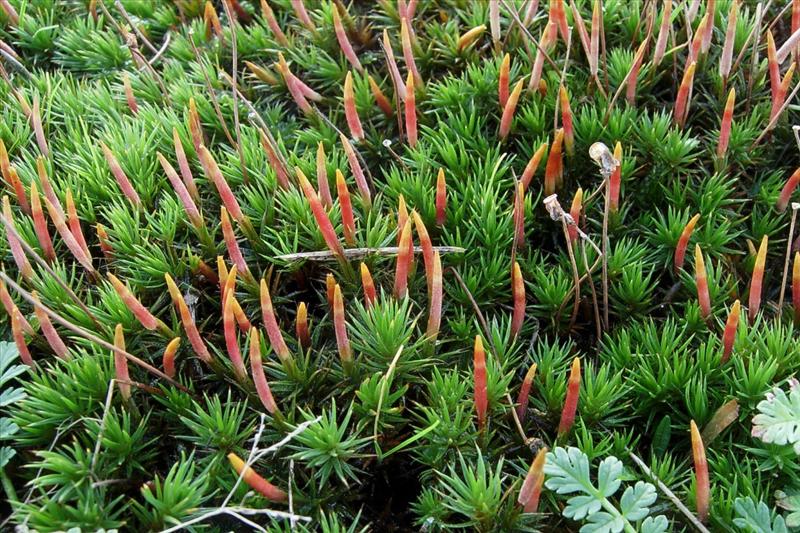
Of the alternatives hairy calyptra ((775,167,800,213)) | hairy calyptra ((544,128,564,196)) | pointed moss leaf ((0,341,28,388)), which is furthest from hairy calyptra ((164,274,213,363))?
hairy calyptra ((775,167,800,213))

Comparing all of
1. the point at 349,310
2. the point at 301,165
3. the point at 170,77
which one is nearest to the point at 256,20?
the point at 170,77

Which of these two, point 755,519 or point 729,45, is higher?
point 729,45

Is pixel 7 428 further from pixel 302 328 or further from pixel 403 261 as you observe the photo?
pixel 403 261

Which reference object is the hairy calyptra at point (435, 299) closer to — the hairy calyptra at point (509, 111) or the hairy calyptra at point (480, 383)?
the hairy calyptra at point (480, 383)

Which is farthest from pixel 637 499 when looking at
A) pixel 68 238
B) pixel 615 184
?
pixel 68 238

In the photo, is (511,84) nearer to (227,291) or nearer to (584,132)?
(584,132)

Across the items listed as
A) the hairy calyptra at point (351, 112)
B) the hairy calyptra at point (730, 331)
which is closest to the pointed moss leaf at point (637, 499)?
the hairy calyptra at point (730, 331)

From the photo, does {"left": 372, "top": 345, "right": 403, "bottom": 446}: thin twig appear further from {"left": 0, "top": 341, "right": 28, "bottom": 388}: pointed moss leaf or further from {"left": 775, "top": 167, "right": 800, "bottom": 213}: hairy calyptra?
{"left": 775, "top": 167, "right": 800, "bottom": 213}: hairy calyptra
